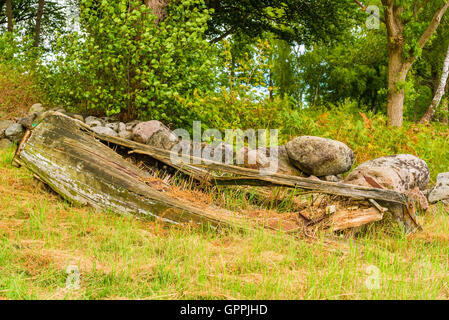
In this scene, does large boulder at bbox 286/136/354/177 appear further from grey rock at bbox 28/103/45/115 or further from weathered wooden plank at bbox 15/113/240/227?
grey rock at bbox 28/103/45/115

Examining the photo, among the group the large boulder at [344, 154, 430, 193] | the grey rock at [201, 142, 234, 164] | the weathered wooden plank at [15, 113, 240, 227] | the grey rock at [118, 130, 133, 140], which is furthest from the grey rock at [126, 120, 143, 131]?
the large boulder at [344, 154, 430, 193]

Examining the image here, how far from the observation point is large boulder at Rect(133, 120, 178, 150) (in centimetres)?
683

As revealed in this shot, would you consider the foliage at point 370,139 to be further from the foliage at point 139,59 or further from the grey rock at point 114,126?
the grey rock at point 114,126

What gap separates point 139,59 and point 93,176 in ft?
12.6

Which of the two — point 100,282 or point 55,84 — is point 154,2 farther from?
point 100,282

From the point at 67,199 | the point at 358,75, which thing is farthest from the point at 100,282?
the point at 358,75

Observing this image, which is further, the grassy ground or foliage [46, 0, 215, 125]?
foliage [46, 0, 215, 125]

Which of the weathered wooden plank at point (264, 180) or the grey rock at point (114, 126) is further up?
the grey rock at point (114, 126)

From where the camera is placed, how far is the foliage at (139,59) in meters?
7.34

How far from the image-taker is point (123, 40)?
287 inches

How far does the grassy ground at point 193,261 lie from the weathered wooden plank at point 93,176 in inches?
6.6

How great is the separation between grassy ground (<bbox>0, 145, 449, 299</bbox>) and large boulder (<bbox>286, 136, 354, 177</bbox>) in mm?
2029

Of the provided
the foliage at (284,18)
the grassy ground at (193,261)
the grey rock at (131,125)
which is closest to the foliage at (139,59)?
the grey rock at (131,125)

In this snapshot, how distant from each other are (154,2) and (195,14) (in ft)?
4.41
